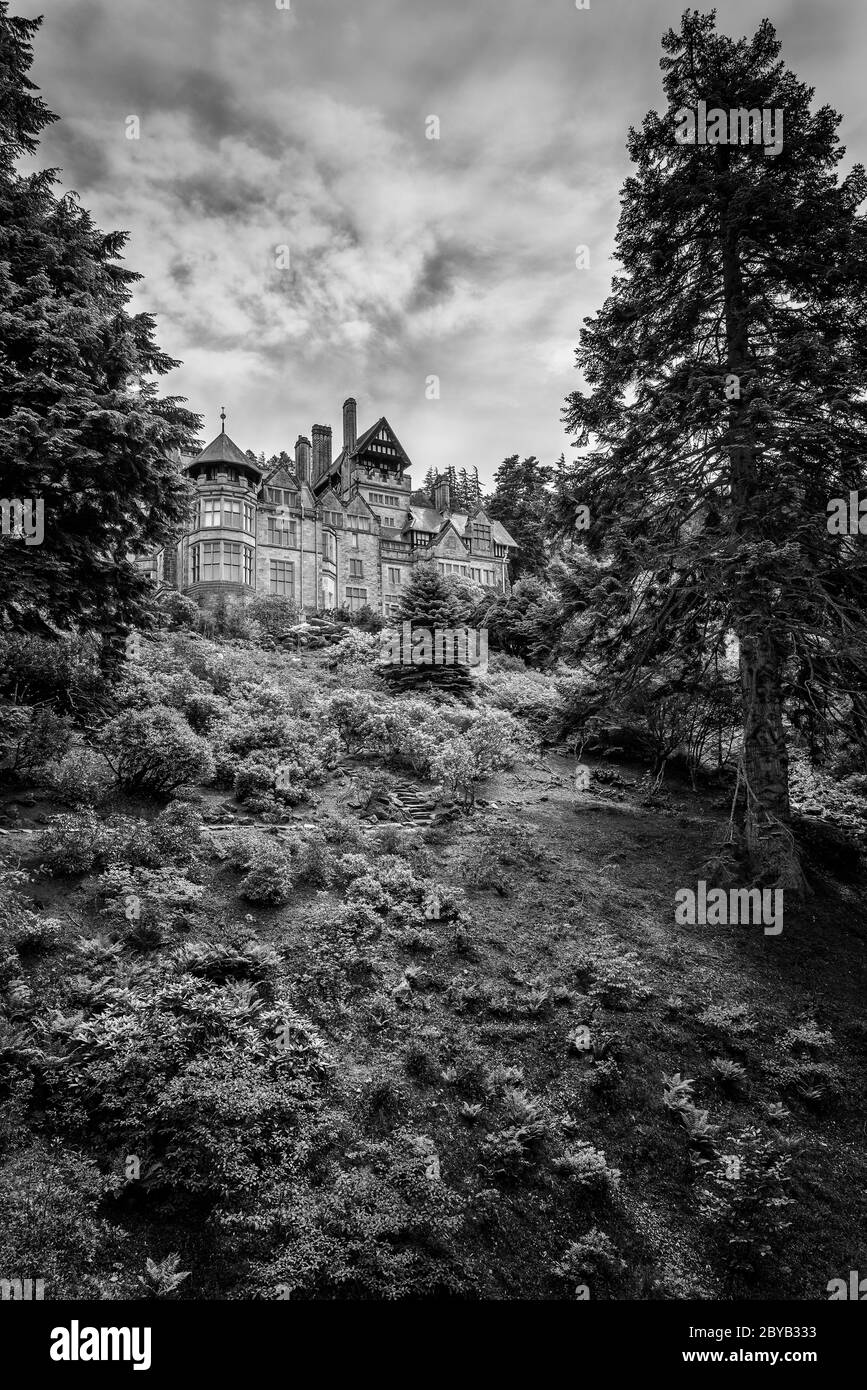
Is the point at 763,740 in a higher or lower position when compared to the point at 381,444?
lower

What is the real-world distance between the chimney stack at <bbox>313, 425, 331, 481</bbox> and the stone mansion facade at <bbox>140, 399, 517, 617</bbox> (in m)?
0.08

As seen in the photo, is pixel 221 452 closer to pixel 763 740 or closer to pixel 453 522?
pixel 453 522

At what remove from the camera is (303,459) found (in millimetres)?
47344

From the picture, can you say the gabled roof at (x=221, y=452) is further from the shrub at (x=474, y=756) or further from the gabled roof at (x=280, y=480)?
the shrub at (x=474, y=756)

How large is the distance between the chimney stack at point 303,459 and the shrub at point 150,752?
40004 mm

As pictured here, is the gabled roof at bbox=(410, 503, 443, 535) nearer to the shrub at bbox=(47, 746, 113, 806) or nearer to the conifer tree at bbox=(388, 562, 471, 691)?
the conifer tree at bbox=(388, 562, 471, 691)

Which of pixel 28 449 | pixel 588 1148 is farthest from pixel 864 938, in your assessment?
pixel 28 449

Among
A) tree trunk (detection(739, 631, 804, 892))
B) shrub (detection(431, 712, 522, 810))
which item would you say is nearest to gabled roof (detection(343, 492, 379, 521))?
shrub (detection(431, 712, 522, 810))

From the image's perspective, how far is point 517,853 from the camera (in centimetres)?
995

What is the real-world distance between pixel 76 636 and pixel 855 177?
47.9 ft

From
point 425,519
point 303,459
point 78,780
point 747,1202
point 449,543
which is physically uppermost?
point 303,459

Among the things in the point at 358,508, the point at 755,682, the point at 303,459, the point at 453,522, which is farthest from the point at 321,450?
the point at 755,682

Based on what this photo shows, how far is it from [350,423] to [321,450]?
3.42 metres
